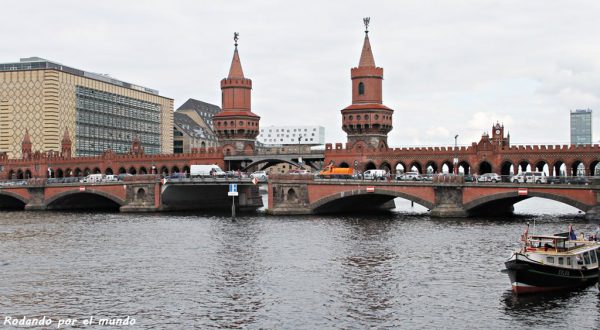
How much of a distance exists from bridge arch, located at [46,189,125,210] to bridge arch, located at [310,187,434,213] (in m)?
36.5

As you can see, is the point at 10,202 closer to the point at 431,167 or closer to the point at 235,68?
the point at 235,68

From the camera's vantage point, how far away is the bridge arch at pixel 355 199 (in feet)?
313

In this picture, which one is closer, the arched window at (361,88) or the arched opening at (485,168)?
the arched opening at (485,168)

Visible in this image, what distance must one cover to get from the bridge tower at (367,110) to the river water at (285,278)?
1813 inches

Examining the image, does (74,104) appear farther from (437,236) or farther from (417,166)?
(437,236)

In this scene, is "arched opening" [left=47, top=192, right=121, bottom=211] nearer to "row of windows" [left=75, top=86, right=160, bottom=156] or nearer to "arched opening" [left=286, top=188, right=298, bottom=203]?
"arched opening" [left=286, top=188, right=298, bottom=203]

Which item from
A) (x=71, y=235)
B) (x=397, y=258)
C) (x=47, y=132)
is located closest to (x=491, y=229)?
(x=397, y=258)

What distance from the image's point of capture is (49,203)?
130 metres

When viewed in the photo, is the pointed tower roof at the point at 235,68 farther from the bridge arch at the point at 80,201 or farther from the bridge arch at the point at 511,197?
the bridge arch at the point at 511,197

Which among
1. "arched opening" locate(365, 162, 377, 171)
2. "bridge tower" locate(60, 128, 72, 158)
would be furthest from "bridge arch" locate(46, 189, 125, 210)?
"arched opening" locate(365, 162, 377, 171)

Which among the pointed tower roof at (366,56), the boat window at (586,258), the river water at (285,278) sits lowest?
the river water at (285,278)

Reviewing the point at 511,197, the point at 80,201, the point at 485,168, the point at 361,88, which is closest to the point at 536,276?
the point at 511,197

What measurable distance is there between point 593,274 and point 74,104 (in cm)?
15315

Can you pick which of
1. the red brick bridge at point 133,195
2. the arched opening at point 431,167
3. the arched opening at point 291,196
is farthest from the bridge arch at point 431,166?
the red brick bridge at point 133,195
